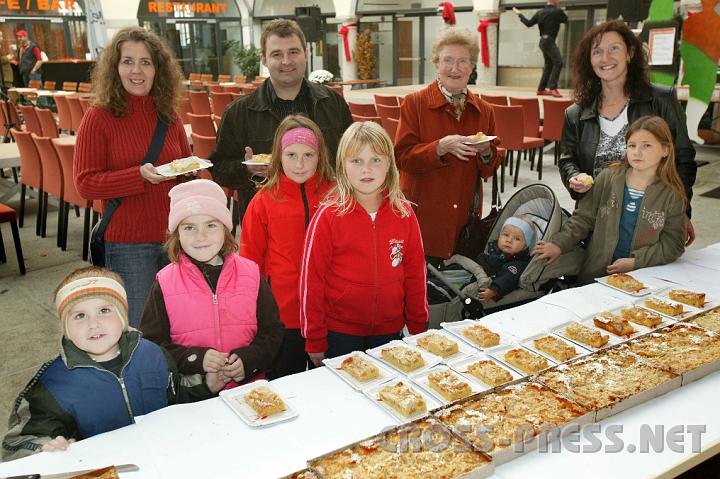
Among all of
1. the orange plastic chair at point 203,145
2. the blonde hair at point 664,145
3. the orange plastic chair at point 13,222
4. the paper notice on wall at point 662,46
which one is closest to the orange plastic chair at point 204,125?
the orange plastic chair at point 203,145

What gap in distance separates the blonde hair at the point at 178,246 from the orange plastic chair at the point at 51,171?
13.3 ft

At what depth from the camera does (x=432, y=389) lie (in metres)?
1.83

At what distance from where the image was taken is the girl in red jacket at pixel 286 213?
259 centimetres

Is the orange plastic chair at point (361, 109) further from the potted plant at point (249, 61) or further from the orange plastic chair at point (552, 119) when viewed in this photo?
the potted plant at point (249, 61)

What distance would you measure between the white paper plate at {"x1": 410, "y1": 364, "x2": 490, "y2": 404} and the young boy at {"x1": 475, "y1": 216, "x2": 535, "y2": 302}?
1240 millimetres

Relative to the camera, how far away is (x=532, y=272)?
10.3 ft

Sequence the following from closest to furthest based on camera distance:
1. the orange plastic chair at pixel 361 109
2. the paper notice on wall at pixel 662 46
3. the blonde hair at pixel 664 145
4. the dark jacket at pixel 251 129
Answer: the blonde hair at pixel 664 145 → the dark jacket at pixel 251 129 → the paper notice on wall at pixel 662 46 → the orange plastic chair at pixel 361 109

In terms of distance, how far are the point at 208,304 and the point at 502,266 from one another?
1695mm

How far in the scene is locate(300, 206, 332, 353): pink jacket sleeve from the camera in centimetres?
238

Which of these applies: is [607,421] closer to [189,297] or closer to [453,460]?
[453,460]

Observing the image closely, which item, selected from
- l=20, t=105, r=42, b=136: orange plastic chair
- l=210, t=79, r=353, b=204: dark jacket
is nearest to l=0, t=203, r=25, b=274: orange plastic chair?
l=210, t=79, r=353, b=204: dark jacket

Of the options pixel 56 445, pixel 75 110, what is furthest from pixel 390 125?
pixel 56 445

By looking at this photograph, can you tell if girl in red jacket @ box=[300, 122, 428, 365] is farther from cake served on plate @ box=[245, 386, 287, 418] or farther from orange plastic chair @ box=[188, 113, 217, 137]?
orange plastic chair @ box=[188, 113, 217, 137]

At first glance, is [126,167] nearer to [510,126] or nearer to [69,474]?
[69,474]
